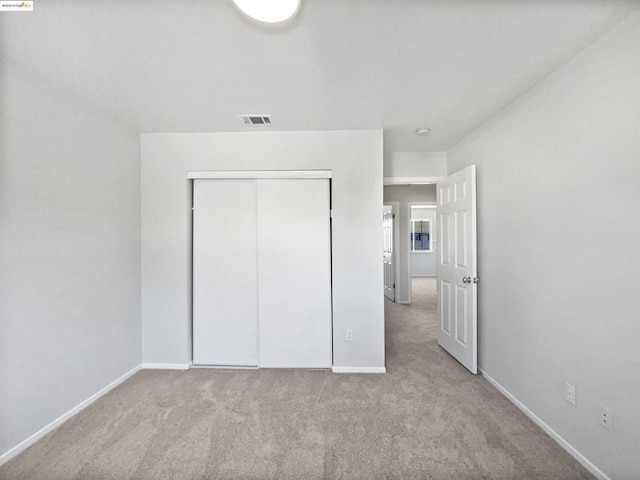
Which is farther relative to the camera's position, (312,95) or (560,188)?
(312,95)

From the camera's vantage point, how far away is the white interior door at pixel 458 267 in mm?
2533

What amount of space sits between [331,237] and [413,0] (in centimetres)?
187

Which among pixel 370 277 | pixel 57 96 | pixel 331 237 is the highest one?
pixel 57 96

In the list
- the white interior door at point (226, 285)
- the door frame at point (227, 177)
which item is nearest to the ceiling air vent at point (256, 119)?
the door frame at point (227, 177)

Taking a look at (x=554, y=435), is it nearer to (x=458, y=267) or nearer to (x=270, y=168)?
(x=458, y=267)

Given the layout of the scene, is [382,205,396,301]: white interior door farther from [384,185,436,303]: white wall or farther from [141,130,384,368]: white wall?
[141,130,384,368]: white wall

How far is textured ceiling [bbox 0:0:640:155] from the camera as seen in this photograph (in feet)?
4.24

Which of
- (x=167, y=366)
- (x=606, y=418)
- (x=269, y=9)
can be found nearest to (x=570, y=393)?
(x=606, y=418)

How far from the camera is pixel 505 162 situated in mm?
2238

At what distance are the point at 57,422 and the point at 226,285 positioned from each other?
4.89 feet

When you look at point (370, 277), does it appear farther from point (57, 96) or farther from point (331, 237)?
point (57, 96)

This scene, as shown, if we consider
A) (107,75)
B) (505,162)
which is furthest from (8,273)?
(505,162)

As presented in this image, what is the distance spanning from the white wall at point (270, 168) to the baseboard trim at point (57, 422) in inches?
15.2

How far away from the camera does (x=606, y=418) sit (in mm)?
1415
